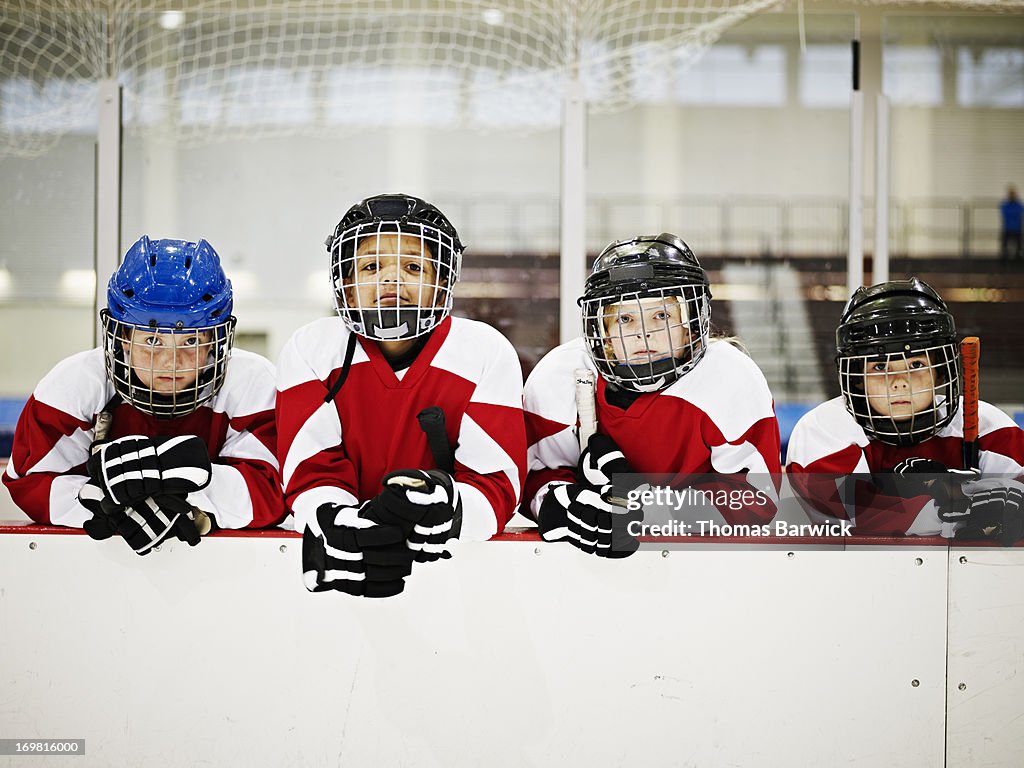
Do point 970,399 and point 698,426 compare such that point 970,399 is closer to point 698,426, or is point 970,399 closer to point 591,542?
point 698,426

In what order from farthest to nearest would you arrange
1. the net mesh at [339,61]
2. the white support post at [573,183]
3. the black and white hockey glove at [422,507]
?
the net mesh at [339,61]
the white support post at [573,183]
the black and white hockey glove at [422,507]

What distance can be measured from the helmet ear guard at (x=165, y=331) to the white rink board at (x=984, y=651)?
50.8 inches

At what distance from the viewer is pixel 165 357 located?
1.54 meters

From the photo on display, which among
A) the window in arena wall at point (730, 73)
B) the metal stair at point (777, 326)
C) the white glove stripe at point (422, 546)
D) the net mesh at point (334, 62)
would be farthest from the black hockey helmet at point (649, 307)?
the window in arena wall at point (730, 73)

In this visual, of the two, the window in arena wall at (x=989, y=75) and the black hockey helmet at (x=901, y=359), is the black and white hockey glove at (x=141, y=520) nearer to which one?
the black hockey helmet at (x=901, y=359)

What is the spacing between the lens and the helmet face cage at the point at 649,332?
1532 mm

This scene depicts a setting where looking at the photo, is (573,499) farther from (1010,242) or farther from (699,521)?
(1010,242)

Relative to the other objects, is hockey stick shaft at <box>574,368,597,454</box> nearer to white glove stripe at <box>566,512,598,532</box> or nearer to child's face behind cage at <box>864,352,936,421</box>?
white glove stripe at <box>566,512,598,532</box>

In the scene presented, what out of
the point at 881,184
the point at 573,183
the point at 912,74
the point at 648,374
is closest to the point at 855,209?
the point at 881,184

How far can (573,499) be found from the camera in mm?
1414

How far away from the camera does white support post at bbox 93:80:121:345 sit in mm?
2857

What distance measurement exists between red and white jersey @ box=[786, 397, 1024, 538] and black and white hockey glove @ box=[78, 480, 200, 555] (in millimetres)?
1006

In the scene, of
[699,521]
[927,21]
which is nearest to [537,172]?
[927,21]

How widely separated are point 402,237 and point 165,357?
46 cm
